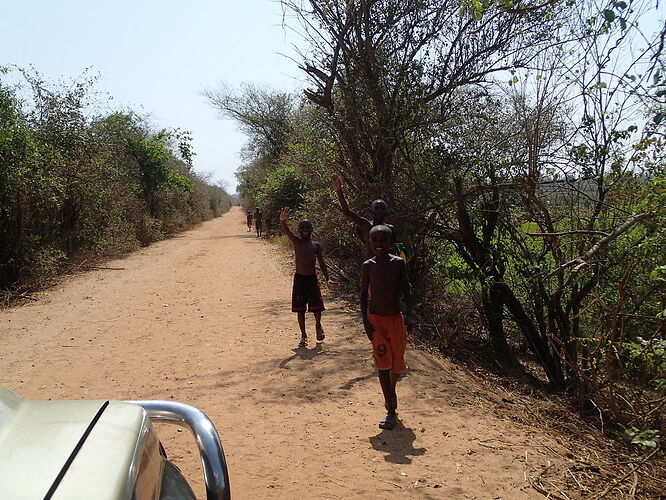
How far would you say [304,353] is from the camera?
7.02 m

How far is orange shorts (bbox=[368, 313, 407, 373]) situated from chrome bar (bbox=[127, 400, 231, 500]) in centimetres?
265

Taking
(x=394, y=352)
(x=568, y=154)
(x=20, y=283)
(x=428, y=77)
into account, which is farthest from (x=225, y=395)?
(x=20, y=283)

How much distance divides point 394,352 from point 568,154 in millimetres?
4049

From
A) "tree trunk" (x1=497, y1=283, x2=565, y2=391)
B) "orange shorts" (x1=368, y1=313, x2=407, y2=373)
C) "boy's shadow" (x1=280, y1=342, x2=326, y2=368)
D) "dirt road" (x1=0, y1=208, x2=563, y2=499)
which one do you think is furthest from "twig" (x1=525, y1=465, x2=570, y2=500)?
"tree trunk" (x1=497, y1=283, x2=565, y2=391)

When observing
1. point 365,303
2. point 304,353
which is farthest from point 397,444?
point 304,353

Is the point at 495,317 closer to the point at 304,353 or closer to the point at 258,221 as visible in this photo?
the point at 304,353

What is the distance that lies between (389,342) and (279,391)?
1.52m

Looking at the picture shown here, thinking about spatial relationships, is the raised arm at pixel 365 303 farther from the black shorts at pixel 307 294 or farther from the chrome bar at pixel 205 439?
the chrome bar at pixel 205 439

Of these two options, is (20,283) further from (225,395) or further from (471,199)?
(471,199)

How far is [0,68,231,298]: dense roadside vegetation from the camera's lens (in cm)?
1192

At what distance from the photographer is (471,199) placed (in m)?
8.38

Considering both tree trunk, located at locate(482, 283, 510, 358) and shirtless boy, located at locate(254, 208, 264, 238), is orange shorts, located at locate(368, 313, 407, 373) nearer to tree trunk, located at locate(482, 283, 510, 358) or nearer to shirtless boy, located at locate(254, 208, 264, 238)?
tree trunk, located at locate(482, 283, 510, 358)

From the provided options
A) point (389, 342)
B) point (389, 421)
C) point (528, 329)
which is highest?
point (389, 342)

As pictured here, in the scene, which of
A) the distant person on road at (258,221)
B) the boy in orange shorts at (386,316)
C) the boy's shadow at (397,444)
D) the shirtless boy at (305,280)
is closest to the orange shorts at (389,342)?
the boy in orange shorts at (386,316)
